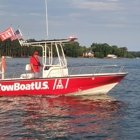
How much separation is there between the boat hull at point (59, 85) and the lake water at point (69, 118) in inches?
14.4

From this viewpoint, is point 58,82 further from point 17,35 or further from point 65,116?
point 65,116

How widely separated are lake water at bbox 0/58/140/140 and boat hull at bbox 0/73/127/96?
37 cm

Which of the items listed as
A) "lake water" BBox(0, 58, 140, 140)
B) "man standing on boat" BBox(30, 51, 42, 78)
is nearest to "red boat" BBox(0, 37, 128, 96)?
"man standing on boat" BBox(30, 51, 42, 78)

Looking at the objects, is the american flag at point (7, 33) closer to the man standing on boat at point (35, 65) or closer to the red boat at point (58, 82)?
the red boat at point (58, 82)

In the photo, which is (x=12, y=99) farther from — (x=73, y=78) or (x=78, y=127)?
(x=78, y=127)

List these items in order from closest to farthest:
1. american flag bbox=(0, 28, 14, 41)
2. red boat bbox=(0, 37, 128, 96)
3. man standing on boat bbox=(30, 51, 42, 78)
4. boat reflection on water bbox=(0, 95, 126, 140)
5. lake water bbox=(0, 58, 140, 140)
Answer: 1. lake water bbox=(0, 58, 140, 140)
2. boat reflection on water bbox=(0, 95, 126, 140)
3. red boat bbox=(0, 37, 128, 96)
4. man standing on boat bbox=(30, 51, 42, 78)
5. american flag bbox=(0, 28, 14, 41)

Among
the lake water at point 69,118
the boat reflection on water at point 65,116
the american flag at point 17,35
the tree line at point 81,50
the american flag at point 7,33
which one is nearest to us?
the lake water at point 69,118

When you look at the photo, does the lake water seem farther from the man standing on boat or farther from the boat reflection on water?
the man standing on boat

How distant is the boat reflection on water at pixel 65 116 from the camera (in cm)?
1055

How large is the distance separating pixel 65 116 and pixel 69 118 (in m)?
0.36

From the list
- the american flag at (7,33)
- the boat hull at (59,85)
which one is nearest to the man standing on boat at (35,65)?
the boat hull at (59,85)

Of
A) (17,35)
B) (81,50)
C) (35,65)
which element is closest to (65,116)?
(35,65)

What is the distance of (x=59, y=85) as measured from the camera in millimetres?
16844

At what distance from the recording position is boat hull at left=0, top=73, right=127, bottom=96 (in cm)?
1677
